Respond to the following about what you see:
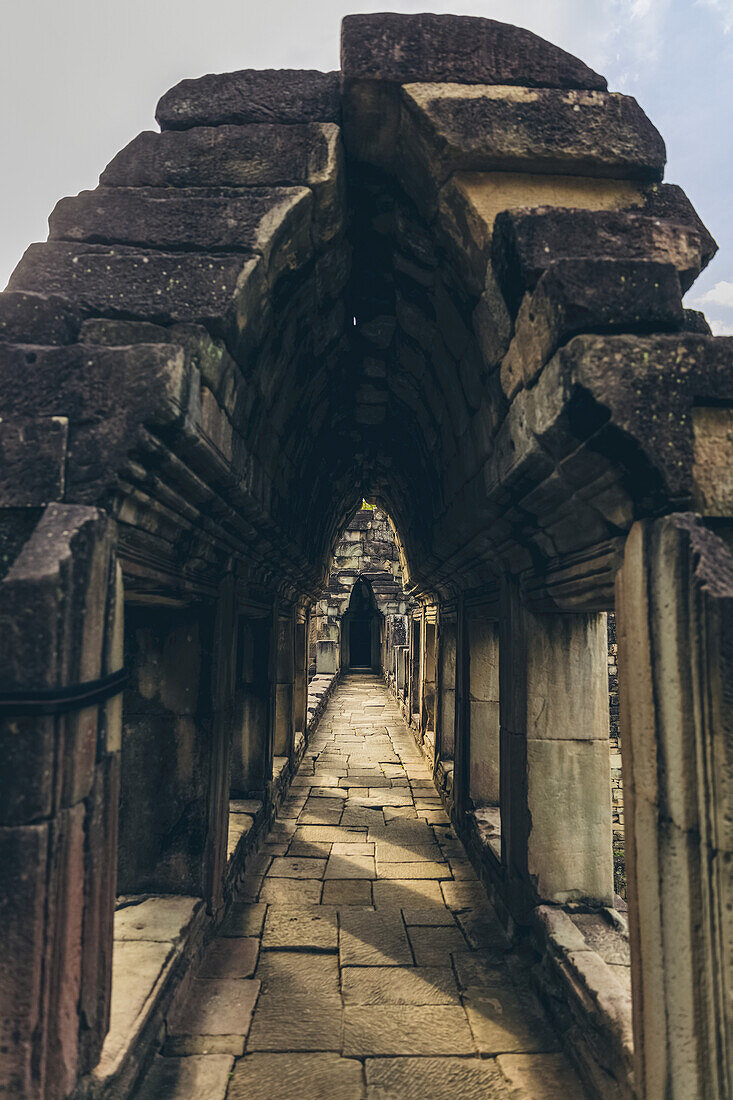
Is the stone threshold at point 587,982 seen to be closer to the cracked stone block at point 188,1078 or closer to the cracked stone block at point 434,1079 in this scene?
the cracked stone block at point 434,1079

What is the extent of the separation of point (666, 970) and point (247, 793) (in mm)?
3716

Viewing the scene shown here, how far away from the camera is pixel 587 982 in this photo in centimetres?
232

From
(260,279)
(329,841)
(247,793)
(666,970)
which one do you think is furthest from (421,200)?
(329,841)

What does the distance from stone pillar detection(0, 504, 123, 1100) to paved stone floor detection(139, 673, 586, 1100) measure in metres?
0.91

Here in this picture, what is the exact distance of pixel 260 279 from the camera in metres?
2.34

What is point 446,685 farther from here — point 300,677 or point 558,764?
point 558,764

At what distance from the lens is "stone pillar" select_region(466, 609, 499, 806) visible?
479cm

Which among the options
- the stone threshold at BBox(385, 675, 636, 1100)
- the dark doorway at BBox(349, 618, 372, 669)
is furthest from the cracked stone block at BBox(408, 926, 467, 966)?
the dark doorway at BBox(349, 618, 372, 669)

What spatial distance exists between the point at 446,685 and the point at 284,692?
1803 mm

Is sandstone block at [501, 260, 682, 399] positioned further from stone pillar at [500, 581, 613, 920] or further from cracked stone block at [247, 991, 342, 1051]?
cracked stone block at [247, 991, 342, 1051]

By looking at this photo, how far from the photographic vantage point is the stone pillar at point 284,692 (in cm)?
663

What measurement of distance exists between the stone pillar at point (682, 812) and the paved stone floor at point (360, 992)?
974 mm

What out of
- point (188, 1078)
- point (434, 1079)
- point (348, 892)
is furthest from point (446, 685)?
point (188, 1078)

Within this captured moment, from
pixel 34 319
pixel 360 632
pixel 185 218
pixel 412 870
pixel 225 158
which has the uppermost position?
pixel 225 158
